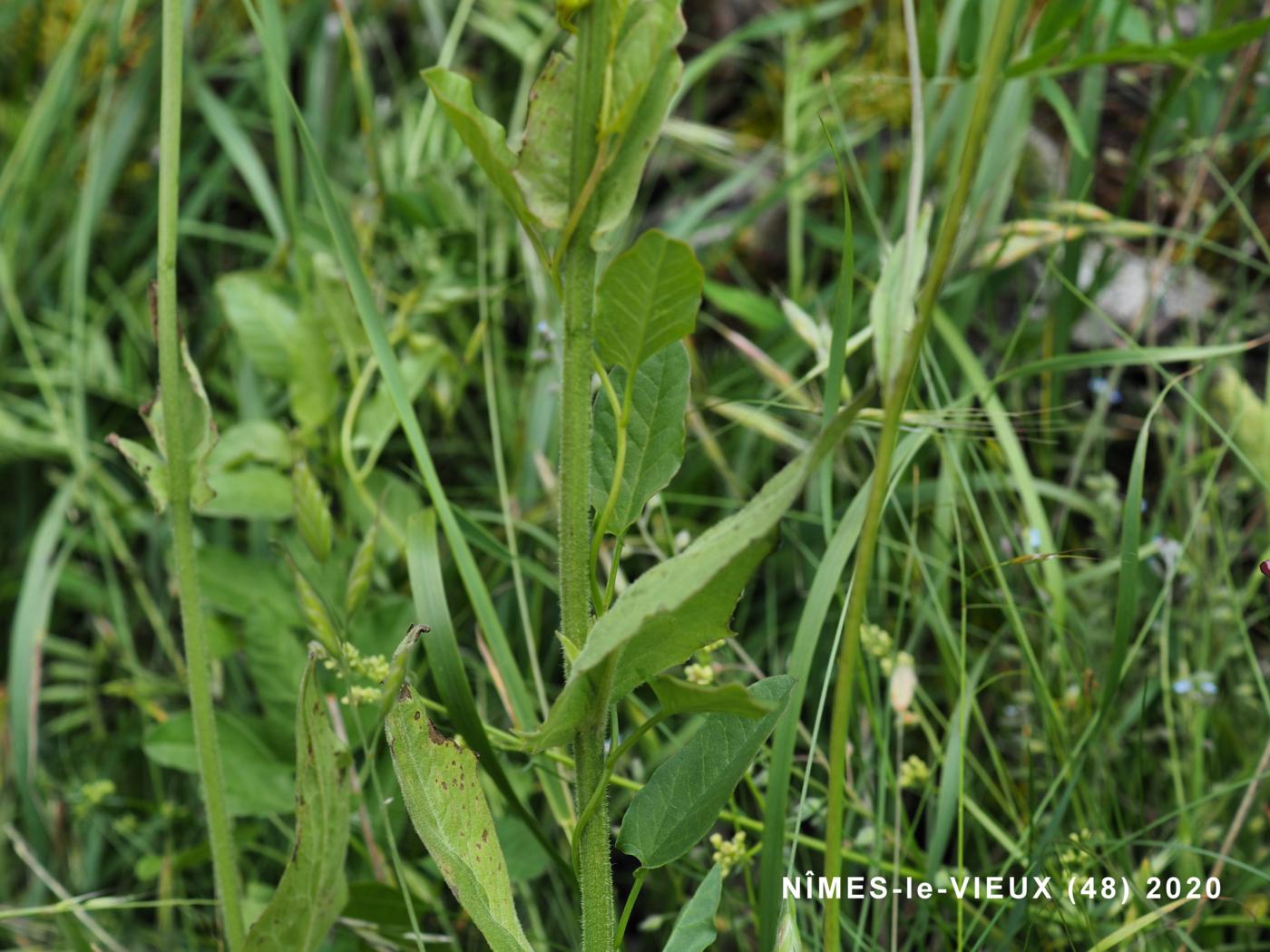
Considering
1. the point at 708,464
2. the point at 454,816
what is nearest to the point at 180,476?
the point at 454,816

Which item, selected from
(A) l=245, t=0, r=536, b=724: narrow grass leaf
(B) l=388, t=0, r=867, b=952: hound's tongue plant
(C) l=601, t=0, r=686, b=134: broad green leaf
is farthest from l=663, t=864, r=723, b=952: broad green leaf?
(C) l=601, t=0, r=686, b=134: broad green leaf

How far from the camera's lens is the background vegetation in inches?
33.4

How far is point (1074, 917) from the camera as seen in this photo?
788 millimetres

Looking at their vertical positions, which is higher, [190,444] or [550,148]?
[550,148]

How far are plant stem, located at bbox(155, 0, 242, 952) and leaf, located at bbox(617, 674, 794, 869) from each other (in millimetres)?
288

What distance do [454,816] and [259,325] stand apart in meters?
0.68

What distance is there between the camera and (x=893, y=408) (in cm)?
47

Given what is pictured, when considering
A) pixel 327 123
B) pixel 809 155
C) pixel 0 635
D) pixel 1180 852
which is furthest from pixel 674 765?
pixel 327 123

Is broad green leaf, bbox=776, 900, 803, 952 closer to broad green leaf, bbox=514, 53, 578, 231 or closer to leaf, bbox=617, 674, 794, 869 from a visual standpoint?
leaf, bbox=617, 674, 794, 869

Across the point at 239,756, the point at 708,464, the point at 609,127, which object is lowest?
the point at 239,756

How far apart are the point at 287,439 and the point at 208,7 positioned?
0.84 meters

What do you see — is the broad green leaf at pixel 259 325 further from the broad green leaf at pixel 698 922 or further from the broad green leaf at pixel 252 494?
the broad green leaf at pixel 698 922

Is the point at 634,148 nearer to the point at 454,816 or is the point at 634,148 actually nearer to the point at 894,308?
the point at 894,308

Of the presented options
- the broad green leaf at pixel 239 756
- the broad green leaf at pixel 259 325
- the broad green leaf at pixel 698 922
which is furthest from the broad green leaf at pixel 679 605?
the broad green leaf at pixel 259 325
